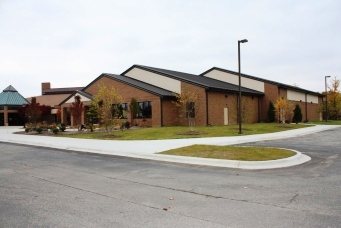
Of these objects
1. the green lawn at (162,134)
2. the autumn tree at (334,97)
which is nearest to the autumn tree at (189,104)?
the green lawn at (162,134)

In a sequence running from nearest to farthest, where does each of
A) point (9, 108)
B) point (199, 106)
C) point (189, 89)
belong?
point (199, 106), point (189, 89), point (9, 108)

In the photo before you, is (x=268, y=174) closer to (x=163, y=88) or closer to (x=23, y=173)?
(x=23, y=173)

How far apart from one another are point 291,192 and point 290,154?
4.97 meters

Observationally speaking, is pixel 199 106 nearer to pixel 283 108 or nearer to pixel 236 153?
pixel 283 108

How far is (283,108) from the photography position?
3281 cm

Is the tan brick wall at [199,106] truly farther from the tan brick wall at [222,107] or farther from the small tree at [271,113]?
the small tree at [271,113]

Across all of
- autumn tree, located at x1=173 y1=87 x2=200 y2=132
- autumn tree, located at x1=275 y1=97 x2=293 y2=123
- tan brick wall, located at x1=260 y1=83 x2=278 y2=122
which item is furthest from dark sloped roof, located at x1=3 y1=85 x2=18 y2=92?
autumn tree, located at x1=275 y1=97 x2=293 y2=123

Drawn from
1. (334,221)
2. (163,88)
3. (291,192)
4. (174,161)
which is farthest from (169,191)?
(163,88)

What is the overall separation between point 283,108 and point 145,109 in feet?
50.3

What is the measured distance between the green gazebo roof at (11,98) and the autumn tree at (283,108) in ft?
144

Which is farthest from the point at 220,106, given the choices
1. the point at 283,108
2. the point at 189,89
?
the point at 283,108

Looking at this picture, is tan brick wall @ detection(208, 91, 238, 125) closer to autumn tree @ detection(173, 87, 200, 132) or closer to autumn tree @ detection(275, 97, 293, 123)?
autumn tree @ detection(173, 87, 200, 132)

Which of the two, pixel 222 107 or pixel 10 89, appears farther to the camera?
pixel 10 89

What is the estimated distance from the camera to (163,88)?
3384 cm
